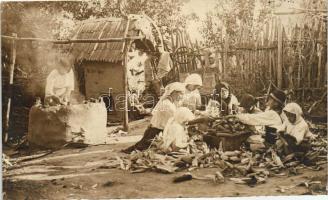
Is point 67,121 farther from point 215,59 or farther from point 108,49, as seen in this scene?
point 215,59

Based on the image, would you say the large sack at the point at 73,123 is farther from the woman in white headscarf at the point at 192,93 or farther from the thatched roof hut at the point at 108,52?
the woman in white headscarf at the point at 192,93

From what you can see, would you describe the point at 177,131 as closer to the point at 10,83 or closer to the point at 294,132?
the point at 294,132

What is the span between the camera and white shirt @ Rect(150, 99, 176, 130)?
2826mm

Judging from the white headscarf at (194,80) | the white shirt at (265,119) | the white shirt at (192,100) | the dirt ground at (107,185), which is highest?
the white headscarf at (194,80)

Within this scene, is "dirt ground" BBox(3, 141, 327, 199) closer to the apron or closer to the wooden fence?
the apron

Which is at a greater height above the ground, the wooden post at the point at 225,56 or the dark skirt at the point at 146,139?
the wooden post at the point at 225,56

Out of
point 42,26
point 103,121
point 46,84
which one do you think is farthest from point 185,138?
point 42,26

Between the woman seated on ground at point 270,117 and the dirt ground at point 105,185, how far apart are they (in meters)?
0.34

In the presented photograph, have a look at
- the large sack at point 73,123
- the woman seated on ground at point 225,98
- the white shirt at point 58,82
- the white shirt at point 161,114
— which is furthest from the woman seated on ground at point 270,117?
the white shirt at point 58,82

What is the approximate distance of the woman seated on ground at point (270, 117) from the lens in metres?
2.84

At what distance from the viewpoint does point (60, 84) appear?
283 centimetres

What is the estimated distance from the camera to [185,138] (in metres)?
2.82

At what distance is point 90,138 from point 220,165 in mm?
972

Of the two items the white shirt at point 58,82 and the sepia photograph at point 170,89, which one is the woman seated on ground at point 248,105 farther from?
the white shirt at point 58,82
